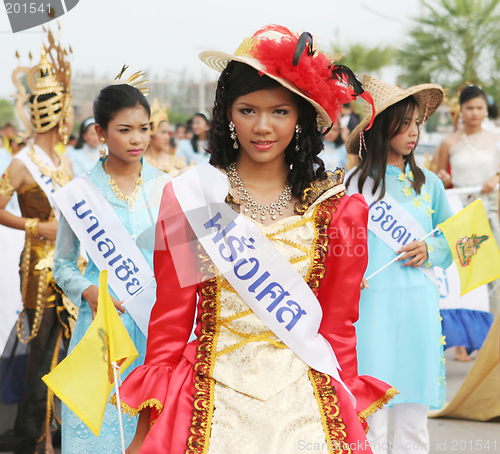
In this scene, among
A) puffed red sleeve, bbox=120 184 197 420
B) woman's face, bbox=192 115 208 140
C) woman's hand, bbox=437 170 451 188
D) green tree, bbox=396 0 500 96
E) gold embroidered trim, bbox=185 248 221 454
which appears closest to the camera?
gold embroidered trim, bbox=185 248 221 454

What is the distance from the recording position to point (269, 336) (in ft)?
5.97

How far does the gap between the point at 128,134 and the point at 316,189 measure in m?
1.22

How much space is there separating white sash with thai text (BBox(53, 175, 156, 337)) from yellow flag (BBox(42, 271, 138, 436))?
100 cm

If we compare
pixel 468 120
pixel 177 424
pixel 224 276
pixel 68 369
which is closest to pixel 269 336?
pixel 224 276

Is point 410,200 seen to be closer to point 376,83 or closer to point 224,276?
point 376,83

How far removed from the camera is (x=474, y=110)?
5934 millimetres

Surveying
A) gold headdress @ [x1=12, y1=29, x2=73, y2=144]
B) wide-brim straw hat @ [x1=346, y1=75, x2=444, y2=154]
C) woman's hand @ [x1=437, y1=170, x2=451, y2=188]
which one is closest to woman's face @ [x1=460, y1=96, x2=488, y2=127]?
woman's hand @ [x1=437, y1=170, x2=451, y2=188]

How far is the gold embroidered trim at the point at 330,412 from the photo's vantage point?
1680mm

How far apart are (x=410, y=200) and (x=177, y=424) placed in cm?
206

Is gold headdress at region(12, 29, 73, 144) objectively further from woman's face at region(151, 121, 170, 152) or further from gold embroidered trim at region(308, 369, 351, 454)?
woman's face at region(151, 121, 170, 152)

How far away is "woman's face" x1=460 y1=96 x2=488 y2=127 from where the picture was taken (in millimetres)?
5898

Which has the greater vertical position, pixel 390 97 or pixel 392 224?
pixel 390 97

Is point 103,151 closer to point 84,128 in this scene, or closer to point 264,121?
point 264,121

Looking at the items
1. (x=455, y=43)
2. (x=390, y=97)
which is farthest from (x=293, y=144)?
(x=455, y=43)
